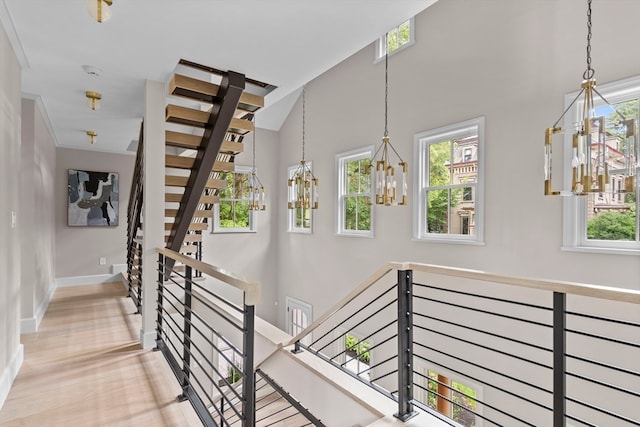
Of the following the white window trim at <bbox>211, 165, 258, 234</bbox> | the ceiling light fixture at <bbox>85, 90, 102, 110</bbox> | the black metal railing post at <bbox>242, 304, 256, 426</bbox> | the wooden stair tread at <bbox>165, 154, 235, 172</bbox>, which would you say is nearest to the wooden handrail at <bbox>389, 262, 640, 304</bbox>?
the black metal railing post at <bbox>242, 304, 256, 426</bbox>

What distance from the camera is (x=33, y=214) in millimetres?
4062

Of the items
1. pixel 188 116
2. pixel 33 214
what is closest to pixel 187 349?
pixel 188 116

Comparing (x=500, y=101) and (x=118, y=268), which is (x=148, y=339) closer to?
(x=118, y=268)

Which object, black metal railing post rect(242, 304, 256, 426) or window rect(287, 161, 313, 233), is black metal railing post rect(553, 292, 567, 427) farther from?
window rect(287, 161, 313, 233)

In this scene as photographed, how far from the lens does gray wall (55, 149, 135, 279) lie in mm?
6195

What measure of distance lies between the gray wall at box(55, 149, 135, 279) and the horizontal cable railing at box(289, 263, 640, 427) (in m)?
4.95

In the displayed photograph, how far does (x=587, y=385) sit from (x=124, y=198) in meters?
7.27

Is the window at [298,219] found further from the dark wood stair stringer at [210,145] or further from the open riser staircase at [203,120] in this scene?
the dark wood stair stringer at [210,145]

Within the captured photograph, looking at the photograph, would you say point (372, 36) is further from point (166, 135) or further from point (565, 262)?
point (565, 262)

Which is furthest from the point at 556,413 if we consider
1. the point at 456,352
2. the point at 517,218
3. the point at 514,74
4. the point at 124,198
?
the point at 124,198

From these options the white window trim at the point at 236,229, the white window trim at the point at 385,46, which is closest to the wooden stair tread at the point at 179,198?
the white window trim at the point at 236,229

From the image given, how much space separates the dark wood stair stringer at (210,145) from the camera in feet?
10.3

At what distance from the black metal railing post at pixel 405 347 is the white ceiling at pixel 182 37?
5.68 feet

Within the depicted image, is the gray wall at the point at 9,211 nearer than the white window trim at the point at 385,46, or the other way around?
the gray wall at the point at 9,211
